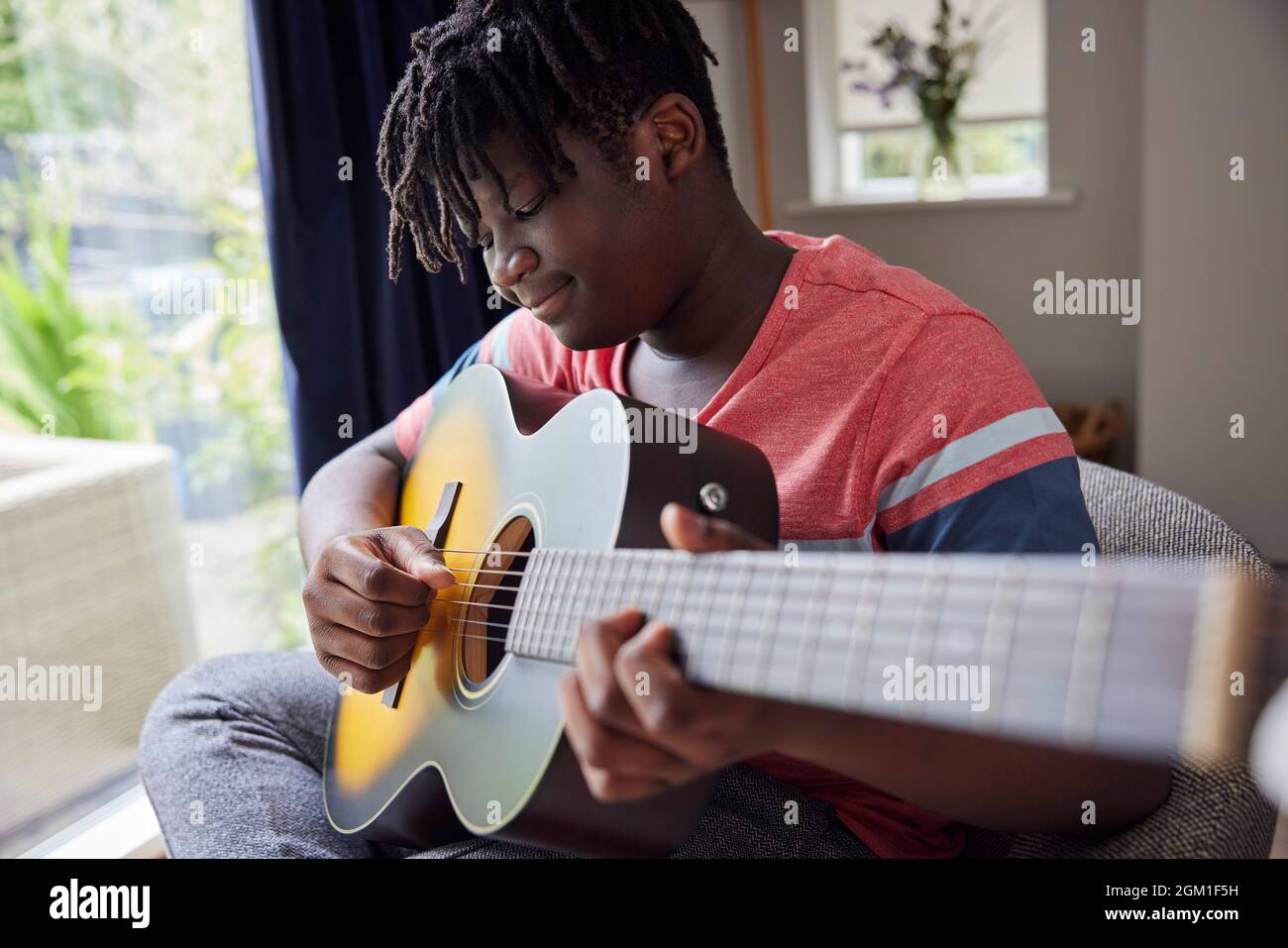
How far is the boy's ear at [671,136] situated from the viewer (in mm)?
993

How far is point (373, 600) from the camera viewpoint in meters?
0.99

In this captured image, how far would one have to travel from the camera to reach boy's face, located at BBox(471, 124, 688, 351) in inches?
37.9

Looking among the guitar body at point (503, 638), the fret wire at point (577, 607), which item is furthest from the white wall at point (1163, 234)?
the fret wire at point (577, 607)

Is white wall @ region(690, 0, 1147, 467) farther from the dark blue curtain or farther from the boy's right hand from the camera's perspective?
the boy's right hand

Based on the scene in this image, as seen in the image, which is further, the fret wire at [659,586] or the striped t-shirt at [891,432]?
the striped t-shirt at [891,432]

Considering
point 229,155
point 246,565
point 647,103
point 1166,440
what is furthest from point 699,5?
point 647,103

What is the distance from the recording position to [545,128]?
95cm

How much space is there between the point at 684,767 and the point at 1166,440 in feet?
7.21

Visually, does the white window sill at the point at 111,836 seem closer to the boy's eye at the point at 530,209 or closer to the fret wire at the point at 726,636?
the boy's eye at the point at 530,209

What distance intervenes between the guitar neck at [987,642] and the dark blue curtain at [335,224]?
4.06ft

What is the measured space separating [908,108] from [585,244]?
2328 mm

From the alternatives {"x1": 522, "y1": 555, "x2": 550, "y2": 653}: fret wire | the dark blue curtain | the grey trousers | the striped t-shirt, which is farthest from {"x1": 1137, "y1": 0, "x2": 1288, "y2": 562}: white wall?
{"x1": 522, "y1": 555, "x2": 550, "y2": 653}: fret wire

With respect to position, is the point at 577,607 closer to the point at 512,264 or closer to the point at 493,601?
the point at 493,601

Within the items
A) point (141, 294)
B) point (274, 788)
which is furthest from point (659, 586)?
point (141, 294)
